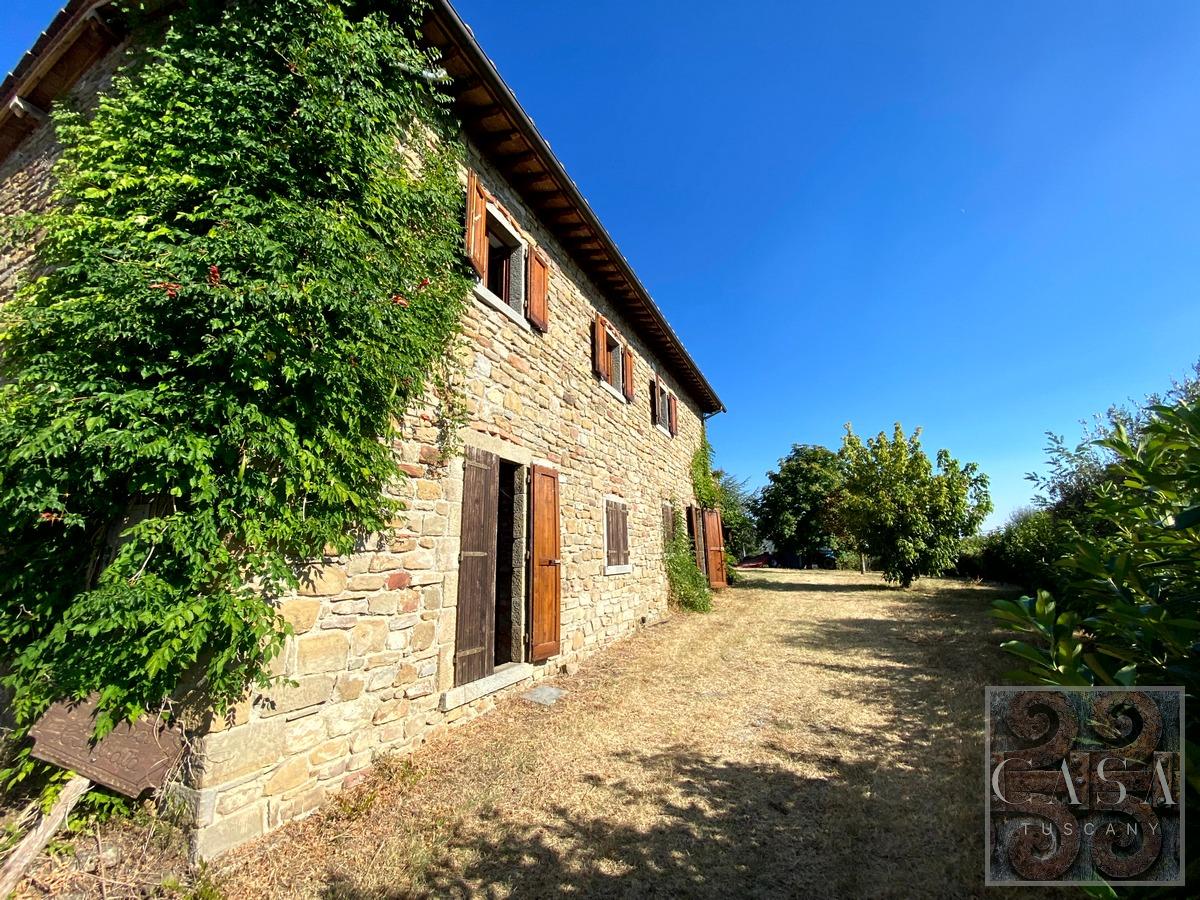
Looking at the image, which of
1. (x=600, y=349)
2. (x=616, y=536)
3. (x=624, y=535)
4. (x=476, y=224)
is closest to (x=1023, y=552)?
(x=624, y=535)

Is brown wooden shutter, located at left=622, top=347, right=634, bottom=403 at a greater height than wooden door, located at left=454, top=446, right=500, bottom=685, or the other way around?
brown wooden shutter, located at left=622, top=347, right=634, bottom=403

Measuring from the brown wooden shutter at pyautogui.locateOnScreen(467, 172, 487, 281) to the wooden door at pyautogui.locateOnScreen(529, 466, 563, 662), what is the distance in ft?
7.23

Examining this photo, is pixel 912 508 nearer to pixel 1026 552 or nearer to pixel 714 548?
pixel 1026 552

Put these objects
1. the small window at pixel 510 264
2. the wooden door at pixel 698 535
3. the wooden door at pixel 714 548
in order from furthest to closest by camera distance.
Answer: the wooden door at pixel 714 548
the wooden door at pixel 698 535
the small window at pixel 510 264

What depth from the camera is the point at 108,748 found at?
8.76 feet

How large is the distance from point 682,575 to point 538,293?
6.81 metres

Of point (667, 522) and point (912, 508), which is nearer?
point (667, 522)

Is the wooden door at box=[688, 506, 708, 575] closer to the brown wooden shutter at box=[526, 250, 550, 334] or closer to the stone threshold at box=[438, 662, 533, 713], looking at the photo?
the brown wooden shutter at box=[526, 250, 550, 334]

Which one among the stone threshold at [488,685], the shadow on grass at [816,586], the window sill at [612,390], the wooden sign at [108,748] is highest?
the window sill at [612,390]

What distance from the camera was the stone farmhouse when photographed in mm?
3139

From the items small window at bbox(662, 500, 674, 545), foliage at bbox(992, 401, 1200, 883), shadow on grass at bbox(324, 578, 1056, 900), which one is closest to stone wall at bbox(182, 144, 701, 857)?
shadow on grass at bbox(324, 578, 1056, 900)

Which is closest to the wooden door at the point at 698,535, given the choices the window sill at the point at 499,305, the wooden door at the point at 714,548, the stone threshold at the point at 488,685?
the wooden door at the point at 714,548

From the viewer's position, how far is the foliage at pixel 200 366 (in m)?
2.62

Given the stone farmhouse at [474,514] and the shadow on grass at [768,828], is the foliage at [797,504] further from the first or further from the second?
the shadow on grass at [768,828]
